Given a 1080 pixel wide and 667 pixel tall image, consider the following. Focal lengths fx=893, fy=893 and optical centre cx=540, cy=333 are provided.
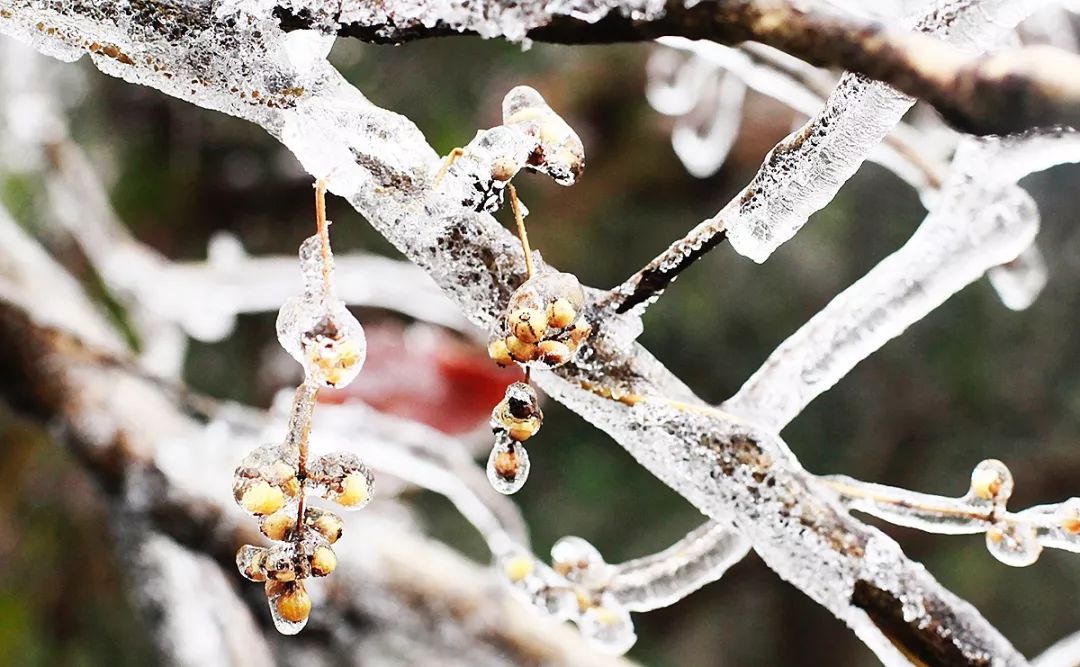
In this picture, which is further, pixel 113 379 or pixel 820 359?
pixel 113 379

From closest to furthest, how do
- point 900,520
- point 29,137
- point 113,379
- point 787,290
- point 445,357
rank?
1. point 900,520
2. point 113,379
3. point 29,137
4. point 445,357
5. point 787,290

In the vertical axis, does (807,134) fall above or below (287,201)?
below

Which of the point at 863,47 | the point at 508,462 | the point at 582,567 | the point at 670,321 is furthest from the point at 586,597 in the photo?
the point at 670,321

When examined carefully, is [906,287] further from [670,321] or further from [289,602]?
[670,321]

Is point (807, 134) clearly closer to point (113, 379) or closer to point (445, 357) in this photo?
point (113, 379)

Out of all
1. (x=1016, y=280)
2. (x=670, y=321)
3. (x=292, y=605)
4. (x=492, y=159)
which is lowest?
(x=292, y=605)

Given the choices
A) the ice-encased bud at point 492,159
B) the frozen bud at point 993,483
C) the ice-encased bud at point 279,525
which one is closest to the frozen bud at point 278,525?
the ice-encased bud at point 279,525

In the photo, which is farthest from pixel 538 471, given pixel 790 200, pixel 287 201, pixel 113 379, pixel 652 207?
pixel 790 200
